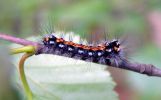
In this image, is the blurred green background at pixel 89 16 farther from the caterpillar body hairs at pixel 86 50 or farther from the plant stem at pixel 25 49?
the plant stem at pixel 25 49

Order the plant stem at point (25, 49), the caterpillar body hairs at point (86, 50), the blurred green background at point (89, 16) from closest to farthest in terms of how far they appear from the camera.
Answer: the plant stem at point (25, 49), the caterpillar body hairs at point (86, 50), the blurred green background at point (89, 16)

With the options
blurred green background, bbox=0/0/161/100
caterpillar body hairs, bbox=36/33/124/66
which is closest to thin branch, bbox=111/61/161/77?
caterpillar body hairs, bbox=36/33/124/66

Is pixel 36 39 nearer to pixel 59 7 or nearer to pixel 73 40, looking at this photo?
pixel 73 40

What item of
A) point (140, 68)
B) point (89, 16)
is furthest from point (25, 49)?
point (89, 16)

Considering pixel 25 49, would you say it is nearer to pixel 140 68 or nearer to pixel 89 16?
pixel 140 68

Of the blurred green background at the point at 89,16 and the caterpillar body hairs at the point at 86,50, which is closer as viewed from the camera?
the caterpillar body hairs at the point at 86,50

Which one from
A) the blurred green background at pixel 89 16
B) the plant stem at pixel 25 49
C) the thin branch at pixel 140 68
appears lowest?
the thin branch at pixel 140 68

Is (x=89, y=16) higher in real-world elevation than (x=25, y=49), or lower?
higher

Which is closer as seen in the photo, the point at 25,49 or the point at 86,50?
the point at 25,49

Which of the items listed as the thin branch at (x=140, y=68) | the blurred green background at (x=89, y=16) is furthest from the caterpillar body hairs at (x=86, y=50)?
the blurred green background at (x=89, y=16)

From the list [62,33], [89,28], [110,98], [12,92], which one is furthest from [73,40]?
[89,28]
